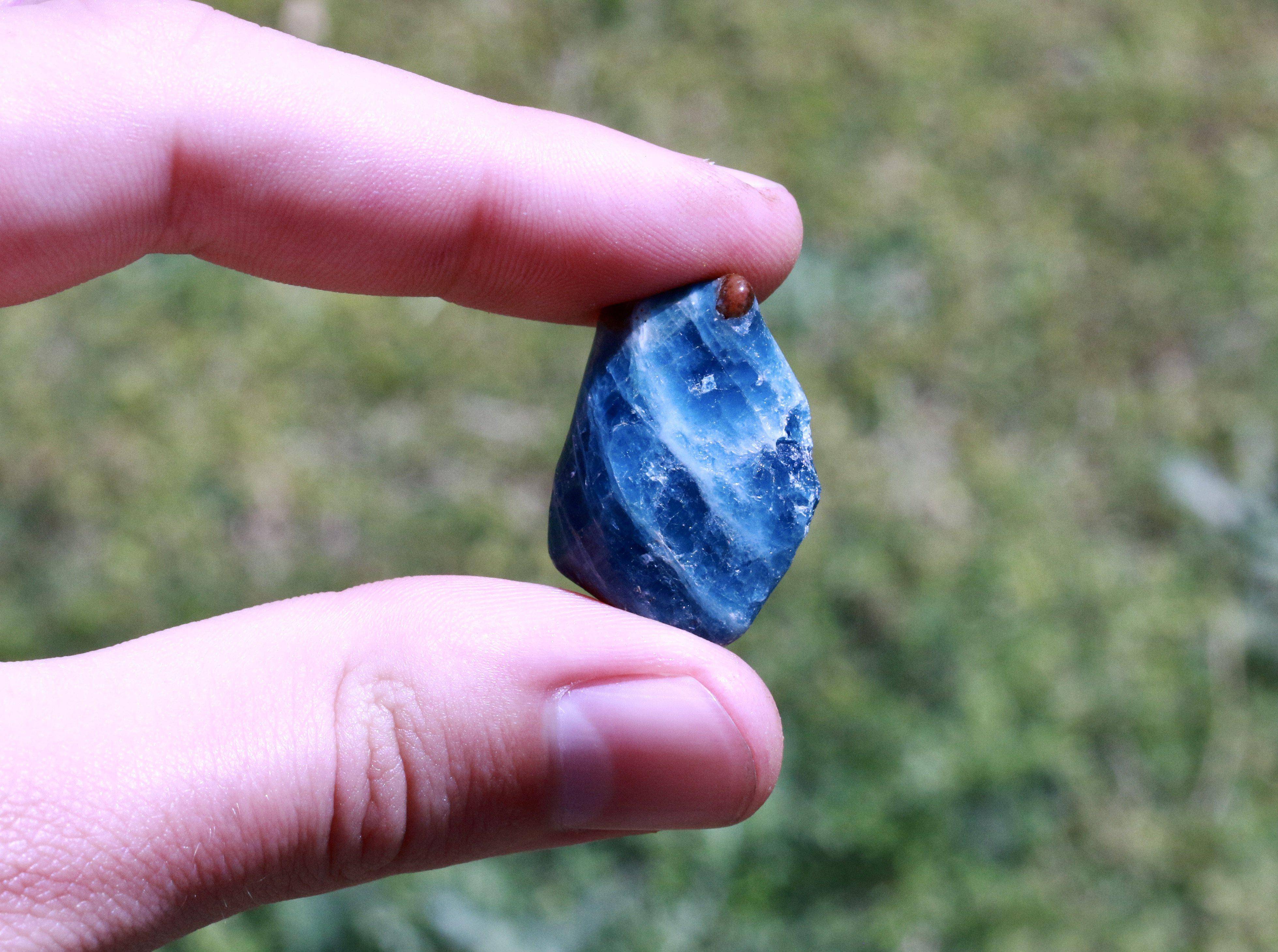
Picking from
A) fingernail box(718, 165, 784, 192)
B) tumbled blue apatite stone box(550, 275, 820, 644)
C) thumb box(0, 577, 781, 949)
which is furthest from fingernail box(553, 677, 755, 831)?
fingernail box(718, 165, 784, 192)

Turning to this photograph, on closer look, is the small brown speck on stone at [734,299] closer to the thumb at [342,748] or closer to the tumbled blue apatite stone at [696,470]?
the tumbled blue apatite stone at [696,470]

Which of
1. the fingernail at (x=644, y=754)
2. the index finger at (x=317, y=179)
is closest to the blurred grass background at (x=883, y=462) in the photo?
the fingernail at (x=644, y=754)

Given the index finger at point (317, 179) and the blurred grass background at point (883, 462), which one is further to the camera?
the blurred grass background at point (883, 462)

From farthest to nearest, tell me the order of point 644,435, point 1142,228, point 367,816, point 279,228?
1. point 1142,228
2. point 279,228
3. point 644,435
4. point 367,816

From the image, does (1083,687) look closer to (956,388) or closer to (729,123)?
(956,388)

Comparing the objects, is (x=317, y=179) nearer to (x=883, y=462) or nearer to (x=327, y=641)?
(x=327, y=641)

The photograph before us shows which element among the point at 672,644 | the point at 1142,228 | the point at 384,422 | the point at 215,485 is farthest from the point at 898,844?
the point at 1142,228

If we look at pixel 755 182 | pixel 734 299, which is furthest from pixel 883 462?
pixel 734 299

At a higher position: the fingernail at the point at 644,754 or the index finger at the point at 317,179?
the index finger at the point at 317,179
